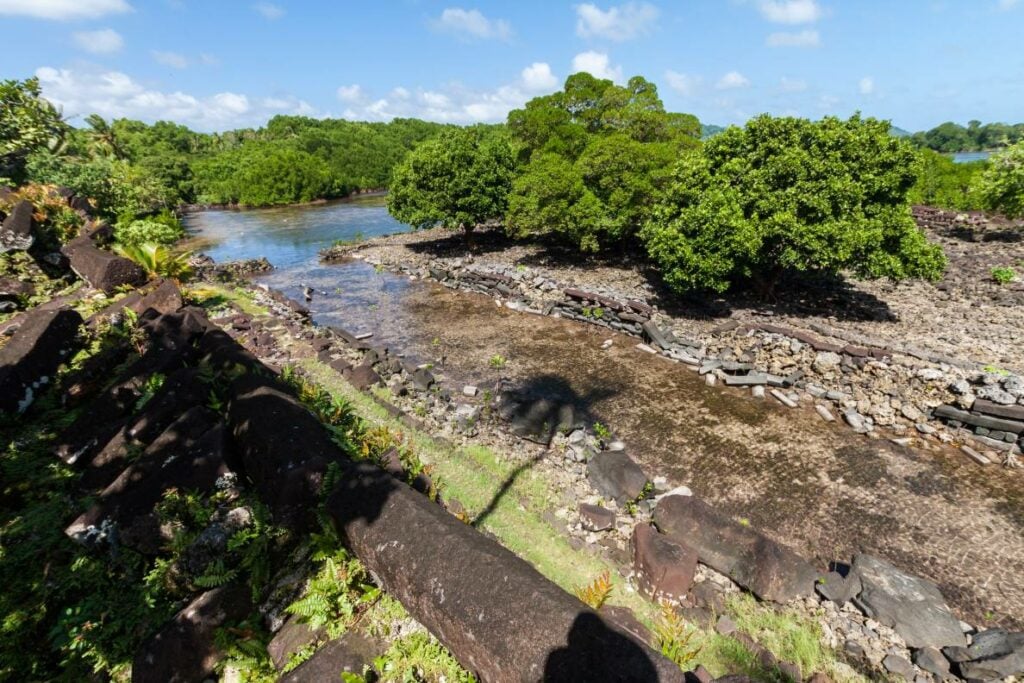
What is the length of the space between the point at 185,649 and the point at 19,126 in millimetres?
32163

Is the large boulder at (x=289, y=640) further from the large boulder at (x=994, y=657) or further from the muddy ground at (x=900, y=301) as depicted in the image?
the muddy ground at (x=900, y=301)

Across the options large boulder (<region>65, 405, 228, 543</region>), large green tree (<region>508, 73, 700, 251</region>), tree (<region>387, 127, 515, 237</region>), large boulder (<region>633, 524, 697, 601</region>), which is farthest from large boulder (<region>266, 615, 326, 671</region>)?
tree (<region>387, 127, 515, 237</region>)

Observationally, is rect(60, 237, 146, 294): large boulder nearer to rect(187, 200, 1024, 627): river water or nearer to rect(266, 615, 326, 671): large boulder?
rect(187, 200, 1024, 627): river water

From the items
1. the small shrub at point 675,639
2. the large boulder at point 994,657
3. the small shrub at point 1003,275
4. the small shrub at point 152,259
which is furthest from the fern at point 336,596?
the small shrub at point 1003,275

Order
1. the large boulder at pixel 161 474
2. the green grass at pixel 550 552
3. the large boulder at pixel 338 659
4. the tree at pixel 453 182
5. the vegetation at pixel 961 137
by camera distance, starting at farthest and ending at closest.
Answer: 1. the vegetation at pixel 961 137
2. the tree at pixel 453 182
3. the green grass at pixel 550 552
4. the large boulder at pixel 161 474
5. the large boulder at pixel 338 659

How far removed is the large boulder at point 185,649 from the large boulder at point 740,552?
18.7 ft

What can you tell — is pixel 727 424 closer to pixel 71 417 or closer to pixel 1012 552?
pixel 1012 552

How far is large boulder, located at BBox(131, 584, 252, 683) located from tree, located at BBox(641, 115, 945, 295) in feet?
46.9

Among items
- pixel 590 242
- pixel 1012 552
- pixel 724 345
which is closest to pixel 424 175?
pixel 590 242

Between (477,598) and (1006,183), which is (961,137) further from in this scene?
(477,598)

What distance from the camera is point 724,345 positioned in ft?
43.3

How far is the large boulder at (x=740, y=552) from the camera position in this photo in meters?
5.93

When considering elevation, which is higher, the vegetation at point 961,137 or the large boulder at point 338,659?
the vegetation at point 961,137

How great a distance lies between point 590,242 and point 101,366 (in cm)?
1813
